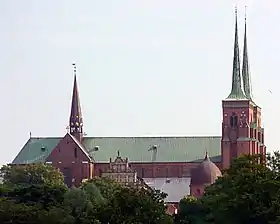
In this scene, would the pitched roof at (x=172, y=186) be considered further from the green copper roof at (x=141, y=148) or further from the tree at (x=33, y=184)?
the tree at (x=33, y=184)

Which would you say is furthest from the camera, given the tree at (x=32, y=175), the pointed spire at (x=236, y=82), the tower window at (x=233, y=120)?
the pointed spire at (x=236, y=82)

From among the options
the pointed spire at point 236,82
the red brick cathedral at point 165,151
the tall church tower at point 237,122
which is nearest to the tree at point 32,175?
the red brick cathedral at point 165,151

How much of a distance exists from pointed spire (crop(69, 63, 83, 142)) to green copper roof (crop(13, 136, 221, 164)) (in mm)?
2376

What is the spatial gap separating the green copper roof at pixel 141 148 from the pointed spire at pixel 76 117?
2.38 m

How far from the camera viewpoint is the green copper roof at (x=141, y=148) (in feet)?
495

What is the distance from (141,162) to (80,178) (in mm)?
8949

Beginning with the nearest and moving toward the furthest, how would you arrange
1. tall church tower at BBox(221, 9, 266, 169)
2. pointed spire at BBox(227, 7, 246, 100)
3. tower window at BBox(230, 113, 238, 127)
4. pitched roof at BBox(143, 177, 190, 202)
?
tall church tower at BBox(221, 9, 266, 169) → tower window at BBox(230, 113, 238, 127) → pointed spire at BBox(227, 7, 246, 100) → pitched roof at BBox(143, 177, 190, 202)

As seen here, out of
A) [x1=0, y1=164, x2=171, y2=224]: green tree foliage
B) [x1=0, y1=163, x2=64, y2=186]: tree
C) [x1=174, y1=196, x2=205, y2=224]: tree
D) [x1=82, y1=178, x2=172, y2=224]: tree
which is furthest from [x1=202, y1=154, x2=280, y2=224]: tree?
[x1=0, y1=163, x2=64, y2=186]: tree

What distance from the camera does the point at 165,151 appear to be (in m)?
152

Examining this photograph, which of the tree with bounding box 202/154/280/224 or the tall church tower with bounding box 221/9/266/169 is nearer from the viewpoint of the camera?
the tree with bounding box 202/154/280/224

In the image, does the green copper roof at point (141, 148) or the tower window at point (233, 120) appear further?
the green copper roof at point (141, 148)

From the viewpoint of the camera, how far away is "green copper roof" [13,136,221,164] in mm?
151000

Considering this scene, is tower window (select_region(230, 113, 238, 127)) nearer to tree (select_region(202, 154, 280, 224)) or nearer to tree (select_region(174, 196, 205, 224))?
tree (select_region(174, 196, 205, 224))

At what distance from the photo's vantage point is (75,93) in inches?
5955
